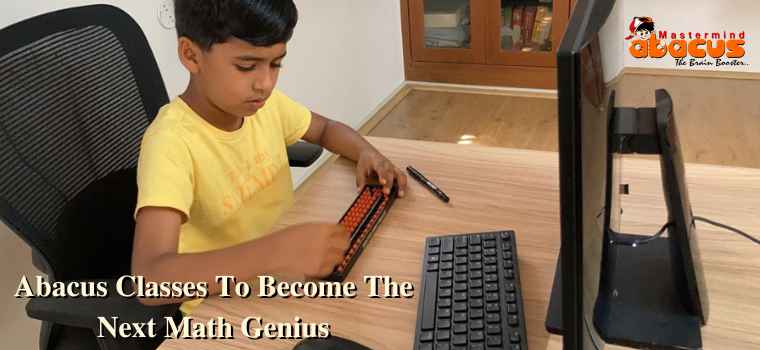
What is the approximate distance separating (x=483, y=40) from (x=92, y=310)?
275 centimetres

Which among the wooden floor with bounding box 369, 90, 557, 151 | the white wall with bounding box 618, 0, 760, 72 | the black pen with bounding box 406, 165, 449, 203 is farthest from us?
the white wall with bounding box 618, 0, 760, 72

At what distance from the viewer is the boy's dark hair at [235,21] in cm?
101

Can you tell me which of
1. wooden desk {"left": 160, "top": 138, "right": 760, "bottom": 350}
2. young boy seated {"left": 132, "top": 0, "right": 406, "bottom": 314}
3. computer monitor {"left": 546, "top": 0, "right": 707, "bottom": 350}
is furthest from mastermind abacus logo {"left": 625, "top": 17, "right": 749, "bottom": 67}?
computer monitor {"left": 546, "top": 0, "right": 707, "bottom": 350}

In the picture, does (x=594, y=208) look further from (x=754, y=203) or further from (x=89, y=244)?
(x=89, y=244)

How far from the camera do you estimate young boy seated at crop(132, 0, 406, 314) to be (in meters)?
0.91

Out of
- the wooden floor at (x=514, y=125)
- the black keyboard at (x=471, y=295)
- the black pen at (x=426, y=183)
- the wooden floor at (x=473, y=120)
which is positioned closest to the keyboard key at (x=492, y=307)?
the black keyboard at (x=471, y=295)

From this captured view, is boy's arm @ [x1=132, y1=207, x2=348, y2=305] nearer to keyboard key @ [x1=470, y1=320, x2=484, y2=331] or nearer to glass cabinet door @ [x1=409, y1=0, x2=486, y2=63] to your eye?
keyboard key @ [x1=470, y1=320, x2=484, y2=331]

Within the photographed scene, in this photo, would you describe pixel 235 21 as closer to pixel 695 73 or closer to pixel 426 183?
pixel 426 183

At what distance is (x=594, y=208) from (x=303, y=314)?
1.51ft

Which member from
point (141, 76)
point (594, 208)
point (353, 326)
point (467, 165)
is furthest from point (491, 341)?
point (141, 76)

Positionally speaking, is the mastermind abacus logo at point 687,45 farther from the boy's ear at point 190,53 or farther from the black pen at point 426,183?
the boy's ear at point 190,53

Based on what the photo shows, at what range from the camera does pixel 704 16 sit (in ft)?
10.5

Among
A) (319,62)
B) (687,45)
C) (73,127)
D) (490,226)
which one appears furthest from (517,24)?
(73,127)

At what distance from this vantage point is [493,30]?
3342 millimetres
